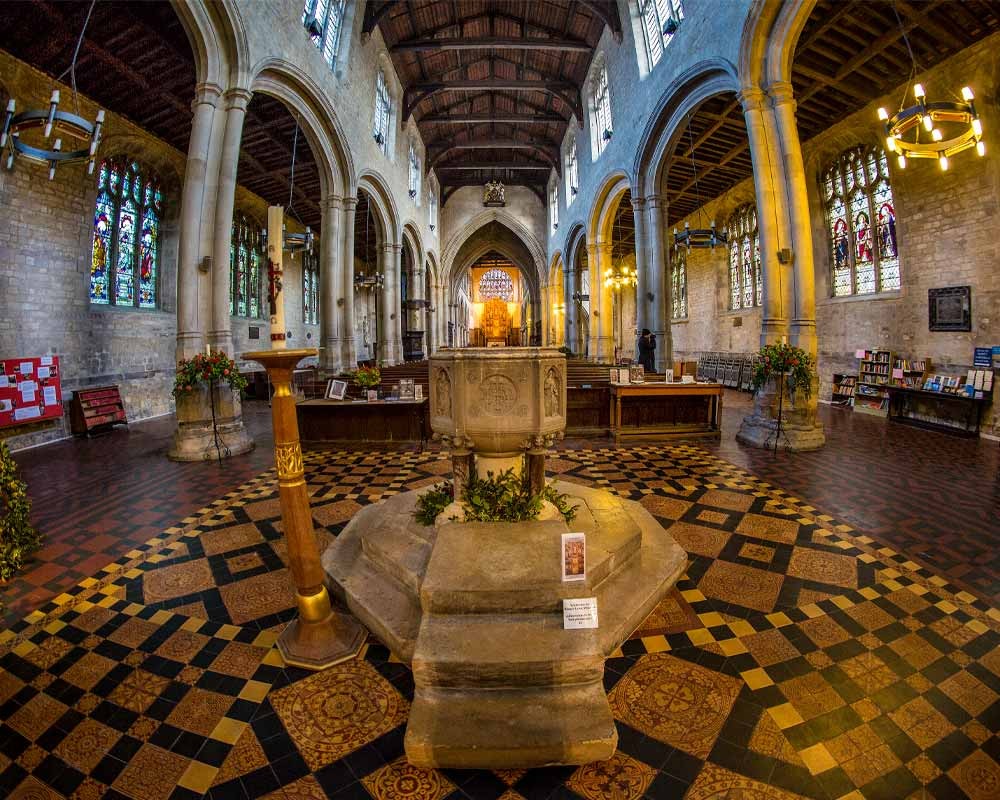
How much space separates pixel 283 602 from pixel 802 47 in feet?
40.0

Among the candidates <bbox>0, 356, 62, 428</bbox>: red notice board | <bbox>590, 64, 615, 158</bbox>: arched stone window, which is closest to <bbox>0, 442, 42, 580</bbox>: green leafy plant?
<bbox>0, 356, 62, 428</bbox>: red notice board

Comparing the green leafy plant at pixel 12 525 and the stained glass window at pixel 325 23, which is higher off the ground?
the stained glass window at pixel 325 23

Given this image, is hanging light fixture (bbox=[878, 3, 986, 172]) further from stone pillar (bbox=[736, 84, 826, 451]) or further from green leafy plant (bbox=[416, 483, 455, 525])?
green leafy plant (bbox=[416, 483, 455, 525])

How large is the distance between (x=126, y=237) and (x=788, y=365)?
14031mm

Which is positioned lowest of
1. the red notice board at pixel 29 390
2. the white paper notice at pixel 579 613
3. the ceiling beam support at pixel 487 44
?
the white paper notice at pixel 579 613

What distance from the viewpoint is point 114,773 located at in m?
1.74

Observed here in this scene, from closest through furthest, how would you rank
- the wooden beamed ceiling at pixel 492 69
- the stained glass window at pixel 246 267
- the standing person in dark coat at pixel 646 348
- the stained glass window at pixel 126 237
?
the stained glass window at pixel 126 237
the standing person in dark coat at pixel 646 348
the wooden beamed ceiling at pixel 492 69
the stained glass window at pixel 246 267

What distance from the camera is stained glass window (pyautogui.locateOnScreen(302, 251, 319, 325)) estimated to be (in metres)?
18.8

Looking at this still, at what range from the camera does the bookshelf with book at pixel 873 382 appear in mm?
9875

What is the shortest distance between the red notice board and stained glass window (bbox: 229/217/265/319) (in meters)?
6.81

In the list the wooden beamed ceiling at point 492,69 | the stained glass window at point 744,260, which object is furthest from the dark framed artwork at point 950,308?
the wooden beamed ceiling at point 492,69

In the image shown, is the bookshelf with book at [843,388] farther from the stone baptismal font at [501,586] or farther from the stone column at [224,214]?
the stone column at [224,214]

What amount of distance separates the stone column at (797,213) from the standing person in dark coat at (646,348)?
4.17 metres

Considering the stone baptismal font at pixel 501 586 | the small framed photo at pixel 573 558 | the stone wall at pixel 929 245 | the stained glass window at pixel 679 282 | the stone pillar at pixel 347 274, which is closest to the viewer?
the stone baptismal font at pixel 501 586
